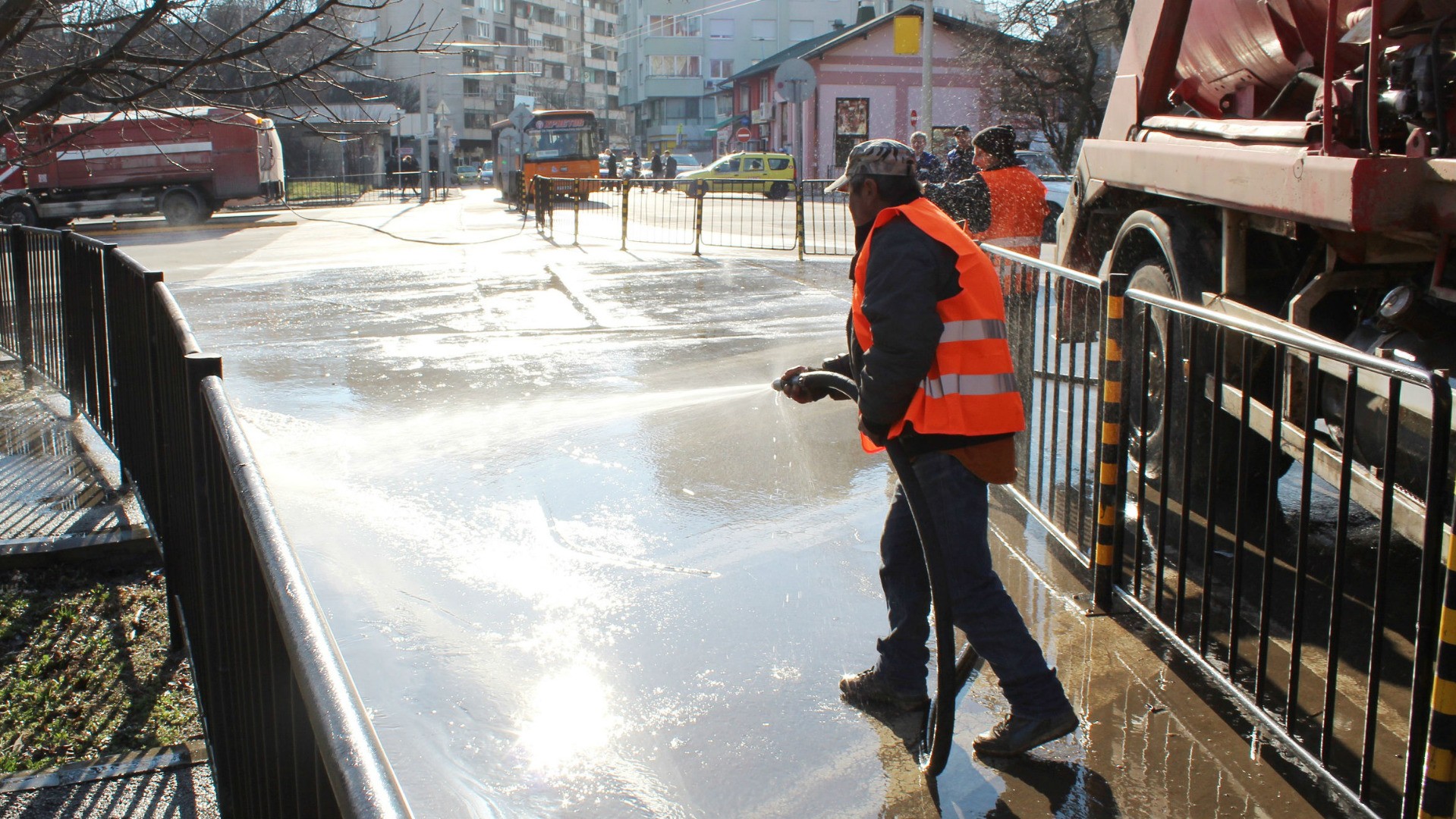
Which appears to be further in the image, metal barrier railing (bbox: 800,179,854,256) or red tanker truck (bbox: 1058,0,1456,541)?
metal barrier railing (bbox: 800,179,854,256)

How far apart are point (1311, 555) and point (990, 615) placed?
2.50 meters

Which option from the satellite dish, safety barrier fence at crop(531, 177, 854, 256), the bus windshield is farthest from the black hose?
the bus windshield

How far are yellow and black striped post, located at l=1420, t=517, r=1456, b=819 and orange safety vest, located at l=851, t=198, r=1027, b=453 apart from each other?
1.16 meters

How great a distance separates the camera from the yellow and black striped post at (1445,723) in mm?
2701

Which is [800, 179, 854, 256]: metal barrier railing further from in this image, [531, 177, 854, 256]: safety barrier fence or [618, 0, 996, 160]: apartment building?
[618, 0, 996, 160]: apartment building

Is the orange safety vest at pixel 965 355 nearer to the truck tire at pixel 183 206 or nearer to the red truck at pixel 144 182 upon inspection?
the red truck at pixel 144 182

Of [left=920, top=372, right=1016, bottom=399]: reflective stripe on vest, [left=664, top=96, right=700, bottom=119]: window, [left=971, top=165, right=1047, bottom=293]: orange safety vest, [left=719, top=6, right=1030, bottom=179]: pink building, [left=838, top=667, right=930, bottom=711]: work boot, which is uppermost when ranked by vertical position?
[left=664, top=96, right=700, bottom=119]: window

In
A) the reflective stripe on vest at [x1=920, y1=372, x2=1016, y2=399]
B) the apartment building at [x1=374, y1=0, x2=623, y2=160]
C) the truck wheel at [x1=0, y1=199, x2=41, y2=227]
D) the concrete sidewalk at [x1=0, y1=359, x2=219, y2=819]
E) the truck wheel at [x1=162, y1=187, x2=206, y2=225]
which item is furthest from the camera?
the apartment building at [x1=374, y1=0, x2=623, y2=160]

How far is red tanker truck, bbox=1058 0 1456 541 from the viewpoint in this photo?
4277 mm

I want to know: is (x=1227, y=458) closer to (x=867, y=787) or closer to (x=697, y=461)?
(x=697, y=461)

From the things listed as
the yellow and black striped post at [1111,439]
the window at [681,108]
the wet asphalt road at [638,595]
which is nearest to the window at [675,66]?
the window at [681,108]

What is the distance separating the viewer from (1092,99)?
3172 cm

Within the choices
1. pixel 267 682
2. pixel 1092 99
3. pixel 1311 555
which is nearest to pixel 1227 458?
pixel 1311 555

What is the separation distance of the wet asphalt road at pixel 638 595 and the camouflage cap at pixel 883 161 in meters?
1.66
